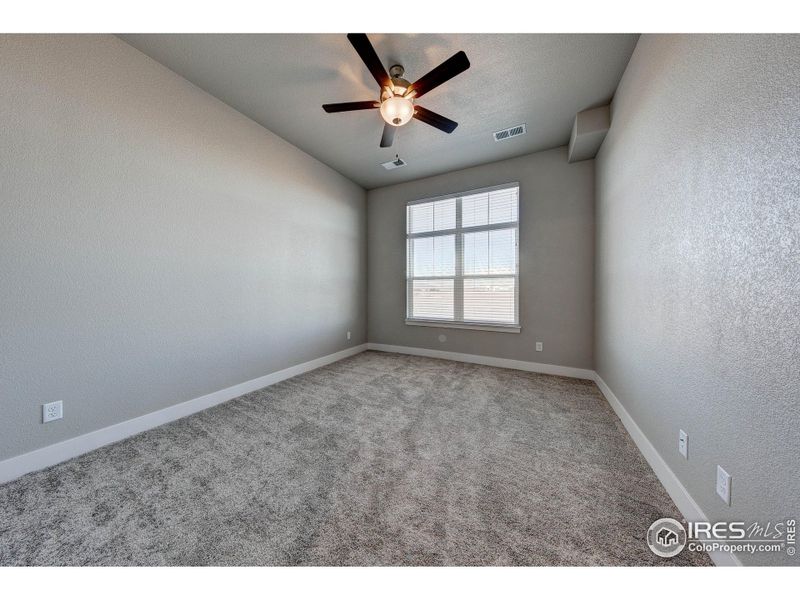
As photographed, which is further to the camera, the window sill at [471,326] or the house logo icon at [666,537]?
the window sill at [471,326]

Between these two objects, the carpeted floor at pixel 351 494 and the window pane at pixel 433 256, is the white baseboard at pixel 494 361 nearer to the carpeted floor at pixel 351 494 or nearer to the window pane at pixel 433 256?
the carpeted floor at pixel 351 494

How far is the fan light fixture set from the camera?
82.0 inches

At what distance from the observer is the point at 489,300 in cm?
389

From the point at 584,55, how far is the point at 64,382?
4.39m

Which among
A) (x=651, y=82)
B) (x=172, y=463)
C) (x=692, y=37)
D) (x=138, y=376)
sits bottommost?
(x=172, y=463)

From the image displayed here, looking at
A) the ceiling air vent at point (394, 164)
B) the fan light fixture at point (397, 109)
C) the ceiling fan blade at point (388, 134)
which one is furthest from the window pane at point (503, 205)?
the fan light fixture at point (397, 109)

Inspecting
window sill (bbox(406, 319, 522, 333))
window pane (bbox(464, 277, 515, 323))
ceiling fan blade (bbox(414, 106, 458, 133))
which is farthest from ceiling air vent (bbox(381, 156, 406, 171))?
window sill (bbox(406, 319, 522, 333))

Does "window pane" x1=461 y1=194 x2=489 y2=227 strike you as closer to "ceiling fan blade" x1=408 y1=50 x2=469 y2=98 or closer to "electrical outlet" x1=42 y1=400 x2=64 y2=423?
"ceiling fan blade" x1=408 y1=50 x2=469 y2=98

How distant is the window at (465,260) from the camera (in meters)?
3.75

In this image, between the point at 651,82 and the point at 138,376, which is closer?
the point at 651,82

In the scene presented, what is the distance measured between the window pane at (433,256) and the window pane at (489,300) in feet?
1.36

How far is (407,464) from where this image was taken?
1690 mm

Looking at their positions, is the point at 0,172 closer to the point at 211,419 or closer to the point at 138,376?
the point at 138,376

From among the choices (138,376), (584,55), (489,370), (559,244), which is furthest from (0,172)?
(559,244)
